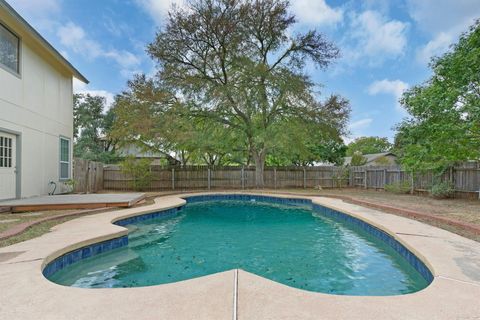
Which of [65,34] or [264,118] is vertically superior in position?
[65,34]

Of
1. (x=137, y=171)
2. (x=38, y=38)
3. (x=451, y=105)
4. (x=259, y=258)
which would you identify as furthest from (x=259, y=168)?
(x=259, y=258)

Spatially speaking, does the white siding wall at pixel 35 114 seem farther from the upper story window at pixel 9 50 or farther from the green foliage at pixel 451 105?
the green foliage at pixel 451 105

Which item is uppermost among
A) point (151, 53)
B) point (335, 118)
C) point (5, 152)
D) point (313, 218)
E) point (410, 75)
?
point (151, 53)

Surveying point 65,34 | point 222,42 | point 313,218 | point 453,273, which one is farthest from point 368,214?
point 65,34

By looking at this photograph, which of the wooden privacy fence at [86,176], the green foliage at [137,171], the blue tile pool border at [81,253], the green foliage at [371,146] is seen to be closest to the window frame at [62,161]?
the wooden privacy fence at [86,176]

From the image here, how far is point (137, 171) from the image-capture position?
15008mm

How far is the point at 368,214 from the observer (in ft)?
23.8

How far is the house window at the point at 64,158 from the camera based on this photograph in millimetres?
10594

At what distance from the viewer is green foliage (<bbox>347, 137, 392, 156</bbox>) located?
4891 centimetres

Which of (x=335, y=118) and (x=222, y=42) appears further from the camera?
(x=335, y=118)

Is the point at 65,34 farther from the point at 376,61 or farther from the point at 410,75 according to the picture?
the point at 410,75

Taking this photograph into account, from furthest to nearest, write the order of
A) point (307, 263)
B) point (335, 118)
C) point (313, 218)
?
point (335, 118) → point (313, 218) → point (307, 263)

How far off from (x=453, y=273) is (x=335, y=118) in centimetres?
1353

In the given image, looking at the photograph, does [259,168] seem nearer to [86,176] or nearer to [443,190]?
[86,176]
